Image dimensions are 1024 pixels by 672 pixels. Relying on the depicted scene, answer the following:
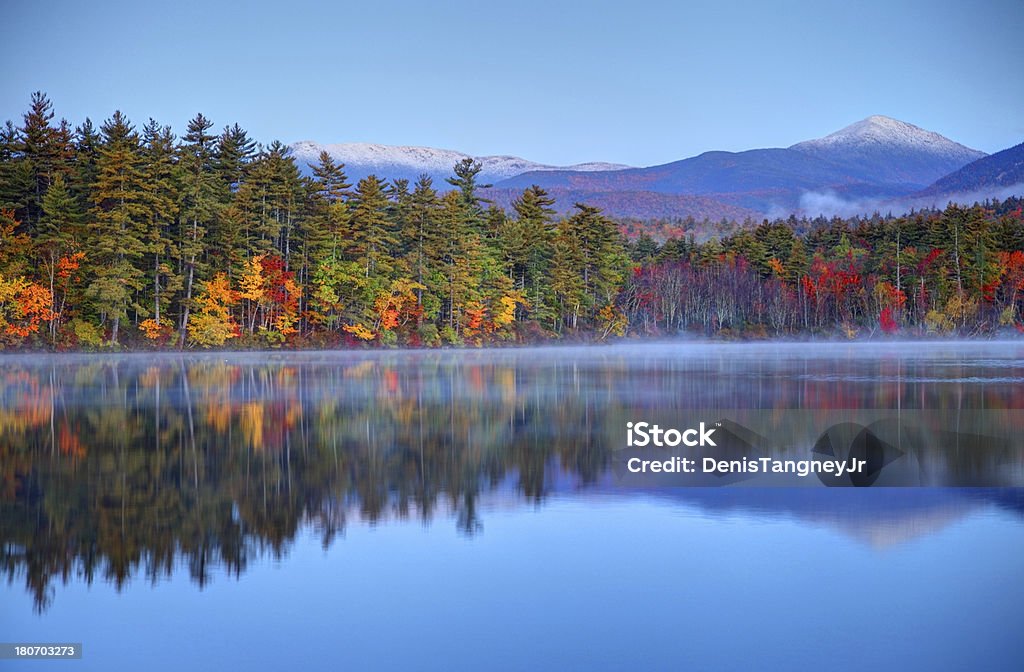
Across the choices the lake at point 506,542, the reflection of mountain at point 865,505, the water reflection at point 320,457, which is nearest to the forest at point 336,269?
the water reflection at point 320,457

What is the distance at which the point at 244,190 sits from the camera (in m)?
55.2

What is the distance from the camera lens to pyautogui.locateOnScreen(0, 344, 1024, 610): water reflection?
31.5 feet

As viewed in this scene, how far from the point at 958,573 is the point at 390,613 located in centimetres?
449

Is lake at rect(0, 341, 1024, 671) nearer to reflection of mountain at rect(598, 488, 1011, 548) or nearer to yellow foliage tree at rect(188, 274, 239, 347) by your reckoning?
reflection of mountain at rect(598, 488, 1011, 548)

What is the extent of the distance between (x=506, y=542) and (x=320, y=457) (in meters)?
5.51

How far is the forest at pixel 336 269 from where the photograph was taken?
49.2 meters

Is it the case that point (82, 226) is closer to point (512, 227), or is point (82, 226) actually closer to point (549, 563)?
point (512, 227)

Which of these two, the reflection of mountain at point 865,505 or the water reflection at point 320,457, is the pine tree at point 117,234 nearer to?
the water reflection at point 320,457

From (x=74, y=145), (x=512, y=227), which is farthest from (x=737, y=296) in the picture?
(x=74, y=145)

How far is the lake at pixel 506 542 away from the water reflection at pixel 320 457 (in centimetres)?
6

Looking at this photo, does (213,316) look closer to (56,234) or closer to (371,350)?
(56,234)

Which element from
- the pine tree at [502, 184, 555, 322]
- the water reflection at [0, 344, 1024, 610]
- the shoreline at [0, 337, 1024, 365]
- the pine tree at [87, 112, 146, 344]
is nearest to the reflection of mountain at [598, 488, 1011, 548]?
the water reflection at [0, 344, 1024, 610]

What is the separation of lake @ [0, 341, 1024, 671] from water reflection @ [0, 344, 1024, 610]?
60 mm

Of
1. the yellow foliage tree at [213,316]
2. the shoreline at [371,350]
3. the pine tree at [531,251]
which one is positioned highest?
the pine tree at [531,251]
